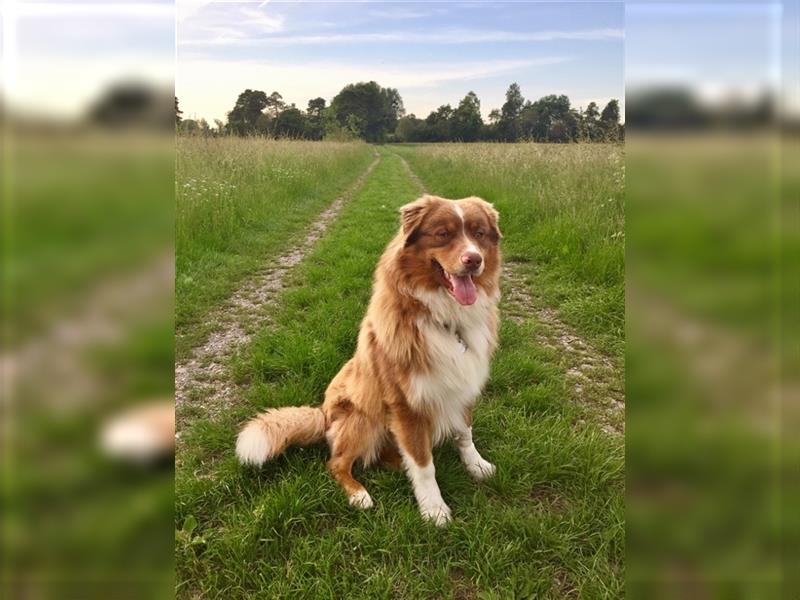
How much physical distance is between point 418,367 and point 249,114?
1225 centimetres

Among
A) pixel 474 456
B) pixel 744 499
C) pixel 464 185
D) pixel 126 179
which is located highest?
pixel 464 185

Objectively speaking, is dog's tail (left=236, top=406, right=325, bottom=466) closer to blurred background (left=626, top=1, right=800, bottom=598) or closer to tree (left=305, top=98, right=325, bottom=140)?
blurred background (left=626, top=1, right=800, bottom=598)

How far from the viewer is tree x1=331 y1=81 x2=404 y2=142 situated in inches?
603

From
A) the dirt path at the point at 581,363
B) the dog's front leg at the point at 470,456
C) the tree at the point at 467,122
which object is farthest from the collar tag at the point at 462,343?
the tree at the point at 467,122

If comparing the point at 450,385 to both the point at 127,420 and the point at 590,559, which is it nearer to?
the point at 590,559

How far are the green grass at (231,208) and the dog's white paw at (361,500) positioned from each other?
6.14 feet

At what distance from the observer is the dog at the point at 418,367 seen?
2.98m

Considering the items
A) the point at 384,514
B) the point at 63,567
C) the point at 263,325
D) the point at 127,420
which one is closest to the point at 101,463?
the point at 127,420

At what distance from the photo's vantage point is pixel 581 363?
14.6 feet

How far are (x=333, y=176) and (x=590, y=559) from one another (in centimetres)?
1779

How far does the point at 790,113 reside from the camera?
24.9 inches

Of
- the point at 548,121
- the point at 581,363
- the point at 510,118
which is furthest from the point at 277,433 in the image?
the point at 510,118

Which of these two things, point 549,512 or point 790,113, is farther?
point 549,512

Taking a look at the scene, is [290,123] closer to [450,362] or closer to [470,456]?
[450,362]
